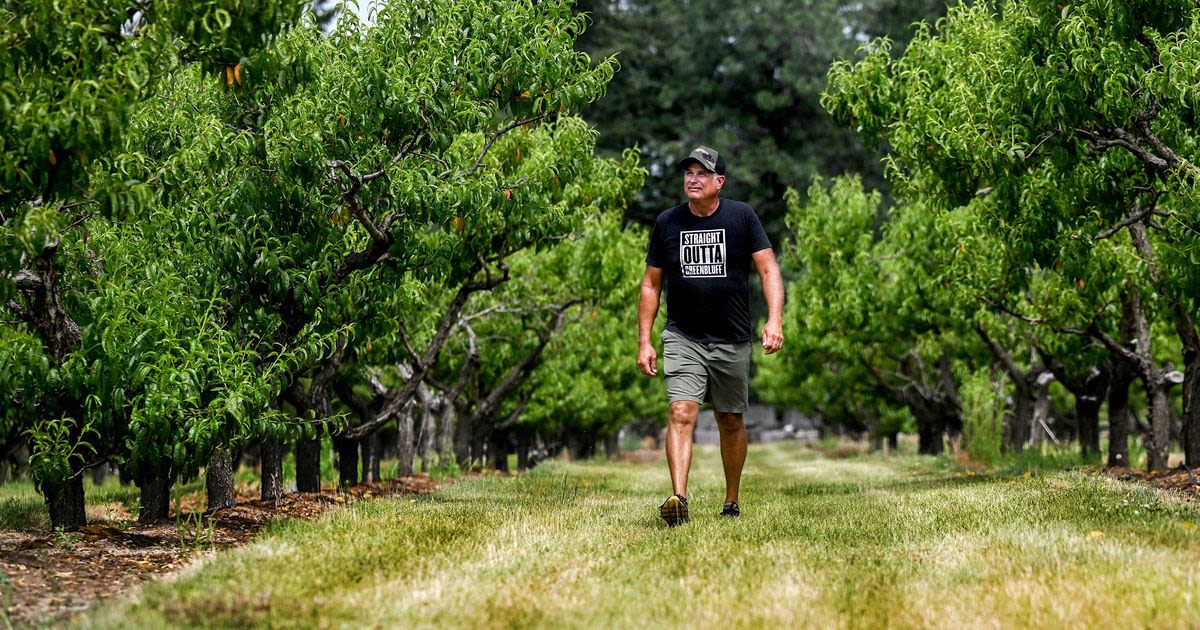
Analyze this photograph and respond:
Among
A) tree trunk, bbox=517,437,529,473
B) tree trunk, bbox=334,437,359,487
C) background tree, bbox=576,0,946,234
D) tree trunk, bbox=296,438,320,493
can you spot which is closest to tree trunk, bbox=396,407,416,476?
tree trunk, bbox=334,437,359,487

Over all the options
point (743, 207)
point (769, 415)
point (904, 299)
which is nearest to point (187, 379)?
point (743, 207)

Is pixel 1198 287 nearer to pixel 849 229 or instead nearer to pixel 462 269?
pixel 462 269

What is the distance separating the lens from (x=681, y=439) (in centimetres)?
689

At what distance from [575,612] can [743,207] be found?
369cm

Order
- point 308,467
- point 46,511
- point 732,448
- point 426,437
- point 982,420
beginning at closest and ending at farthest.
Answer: point 732,448, point 46,511, point 308,467, point 426,437, point 982,420

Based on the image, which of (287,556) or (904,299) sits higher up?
(904,299)

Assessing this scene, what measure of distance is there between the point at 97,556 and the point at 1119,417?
514 inches

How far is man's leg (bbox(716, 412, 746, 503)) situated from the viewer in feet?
24.0

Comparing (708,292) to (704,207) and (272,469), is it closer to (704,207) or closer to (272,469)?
(704,207)

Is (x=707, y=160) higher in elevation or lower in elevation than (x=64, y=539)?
higher

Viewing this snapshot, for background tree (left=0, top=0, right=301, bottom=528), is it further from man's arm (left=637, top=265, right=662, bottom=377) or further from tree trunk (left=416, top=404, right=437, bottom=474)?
tree trunk (left=416, top=404, right=437, bottom=474)

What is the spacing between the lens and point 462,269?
11242 millimetres

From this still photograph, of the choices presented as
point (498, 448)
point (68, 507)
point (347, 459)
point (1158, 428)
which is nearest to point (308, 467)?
point (347, 459)

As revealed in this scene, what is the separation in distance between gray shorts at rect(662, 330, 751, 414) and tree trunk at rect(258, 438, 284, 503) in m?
3.99
